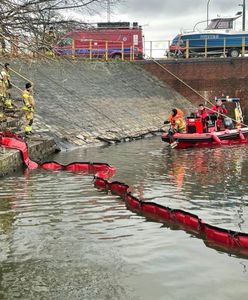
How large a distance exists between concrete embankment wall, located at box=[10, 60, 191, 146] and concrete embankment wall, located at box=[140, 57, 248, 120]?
85 cm

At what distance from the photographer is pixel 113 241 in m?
8.84

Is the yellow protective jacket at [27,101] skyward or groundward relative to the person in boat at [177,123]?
skyward

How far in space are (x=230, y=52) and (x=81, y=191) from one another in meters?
27.5

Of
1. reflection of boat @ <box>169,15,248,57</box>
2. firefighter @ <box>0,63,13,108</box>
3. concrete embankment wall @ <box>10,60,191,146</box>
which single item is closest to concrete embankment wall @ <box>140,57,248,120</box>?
concrete embankment wall @ <box>10,60,191,146</box>

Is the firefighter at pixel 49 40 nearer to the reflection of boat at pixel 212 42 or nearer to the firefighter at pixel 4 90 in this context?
the firefighter at pixel 4 90

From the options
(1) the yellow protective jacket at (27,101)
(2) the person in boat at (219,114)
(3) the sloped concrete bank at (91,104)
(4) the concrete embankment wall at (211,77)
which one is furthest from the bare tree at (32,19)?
(4) the concrete embankment wall at (211,77)

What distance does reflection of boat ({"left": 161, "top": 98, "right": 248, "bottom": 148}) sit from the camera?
21.5 m

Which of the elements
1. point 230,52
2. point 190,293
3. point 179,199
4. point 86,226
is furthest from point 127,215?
point 230,52

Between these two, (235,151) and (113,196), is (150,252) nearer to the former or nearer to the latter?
(113,196)

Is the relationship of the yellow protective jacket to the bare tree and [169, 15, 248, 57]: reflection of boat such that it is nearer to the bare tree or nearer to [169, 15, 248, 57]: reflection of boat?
the bare tree

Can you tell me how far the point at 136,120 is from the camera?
28391 mm

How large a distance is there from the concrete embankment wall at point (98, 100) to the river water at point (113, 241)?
759 centimetres

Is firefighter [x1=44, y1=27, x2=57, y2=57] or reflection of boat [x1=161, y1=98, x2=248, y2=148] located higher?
firefighter [x1=44, y1=27, x2=57, y2=57]

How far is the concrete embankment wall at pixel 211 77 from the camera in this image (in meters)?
35.3
